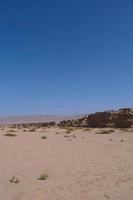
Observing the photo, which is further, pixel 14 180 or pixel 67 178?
pixel 67 178

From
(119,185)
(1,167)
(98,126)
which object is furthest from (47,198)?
(98,126)

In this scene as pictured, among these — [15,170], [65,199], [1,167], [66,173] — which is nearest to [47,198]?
[65,199]

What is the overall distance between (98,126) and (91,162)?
39880mm

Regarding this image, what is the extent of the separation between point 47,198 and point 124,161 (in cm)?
743

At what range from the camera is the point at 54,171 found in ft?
43.3

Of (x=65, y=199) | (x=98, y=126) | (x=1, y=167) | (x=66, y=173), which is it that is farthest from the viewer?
(x=98, y=126)

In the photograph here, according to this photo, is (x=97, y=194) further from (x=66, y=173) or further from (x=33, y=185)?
(x=66, y=173)

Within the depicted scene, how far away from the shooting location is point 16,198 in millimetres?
9164

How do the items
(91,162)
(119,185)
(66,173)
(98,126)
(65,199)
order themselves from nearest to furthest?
(65,199) < (119,185) < (66,173) < (91,162) < (98,126)

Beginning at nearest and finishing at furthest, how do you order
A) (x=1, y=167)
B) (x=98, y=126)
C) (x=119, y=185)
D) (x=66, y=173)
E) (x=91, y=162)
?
(x=119, y=185) → (x=66, y=173) → (x=1, y=167) → (x=91, y=162) → (x=98, y=126)

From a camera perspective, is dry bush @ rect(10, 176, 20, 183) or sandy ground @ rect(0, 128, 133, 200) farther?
dry bush @ rect(10, 176, 20, 183)

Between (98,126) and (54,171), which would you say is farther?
(98,126)

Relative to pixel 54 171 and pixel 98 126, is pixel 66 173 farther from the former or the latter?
pixel 98 126

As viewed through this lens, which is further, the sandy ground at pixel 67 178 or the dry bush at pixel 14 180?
the dry bush at pixel 14 180
